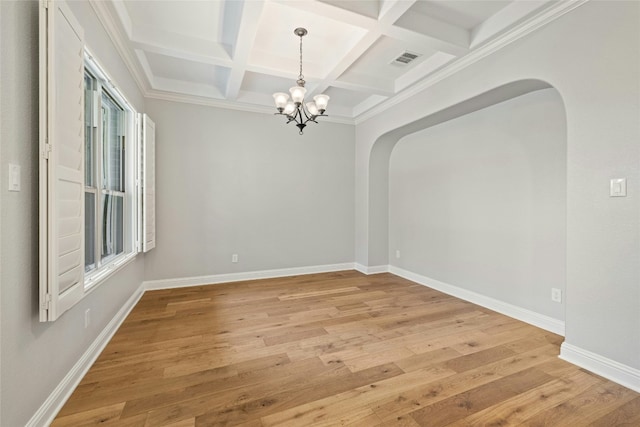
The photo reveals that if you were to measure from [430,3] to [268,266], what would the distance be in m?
4.00

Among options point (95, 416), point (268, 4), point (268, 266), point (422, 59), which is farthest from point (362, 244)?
point (95, 416)

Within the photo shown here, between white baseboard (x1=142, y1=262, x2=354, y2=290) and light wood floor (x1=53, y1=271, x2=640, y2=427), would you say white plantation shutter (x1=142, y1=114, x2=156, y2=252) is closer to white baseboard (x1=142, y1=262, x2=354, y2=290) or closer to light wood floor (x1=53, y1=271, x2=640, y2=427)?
white baseboard (x1=142, y1=262, x2=354, y2=290)

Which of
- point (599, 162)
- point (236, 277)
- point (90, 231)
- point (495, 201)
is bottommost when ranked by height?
point (236, 277)

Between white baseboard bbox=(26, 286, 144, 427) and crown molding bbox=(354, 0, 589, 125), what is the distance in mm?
4316

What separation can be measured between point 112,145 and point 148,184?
643mm

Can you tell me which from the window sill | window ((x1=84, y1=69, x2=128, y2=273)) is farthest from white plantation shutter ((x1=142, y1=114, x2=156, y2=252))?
the window sill

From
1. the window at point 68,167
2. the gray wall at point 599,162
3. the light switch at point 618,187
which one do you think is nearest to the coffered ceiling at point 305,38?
the gray wall at point 599,162

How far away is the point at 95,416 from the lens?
1.67m

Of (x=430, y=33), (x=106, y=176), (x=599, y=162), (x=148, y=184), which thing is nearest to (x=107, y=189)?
Result: (x=106, y=176)

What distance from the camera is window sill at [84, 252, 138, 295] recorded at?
2.19 m

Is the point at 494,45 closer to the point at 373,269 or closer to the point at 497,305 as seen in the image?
the point at 497,305

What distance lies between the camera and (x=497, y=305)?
3396 millimetres

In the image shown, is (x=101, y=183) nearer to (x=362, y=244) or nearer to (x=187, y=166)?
(x=187, y=166)

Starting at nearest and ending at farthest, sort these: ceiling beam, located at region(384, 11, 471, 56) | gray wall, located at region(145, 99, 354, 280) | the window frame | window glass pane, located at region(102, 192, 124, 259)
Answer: the window frame → ceiling beam, located at region(384, 11, 471, 56) → window glass pane, located at region(102, 192, 124, 259) → gray wall, located at region(145, 99, 354, 280)
